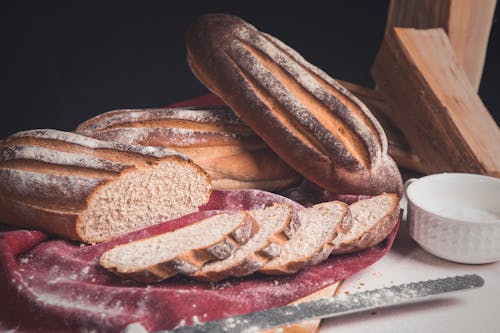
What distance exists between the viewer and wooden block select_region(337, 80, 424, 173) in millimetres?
2928

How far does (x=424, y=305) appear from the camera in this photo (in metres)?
1.85

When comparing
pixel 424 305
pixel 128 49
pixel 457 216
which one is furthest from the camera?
pixel 128 49

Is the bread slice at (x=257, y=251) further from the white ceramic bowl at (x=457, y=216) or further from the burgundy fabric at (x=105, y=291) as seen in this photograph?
the white ceramic bowl at (x=457, y=216)

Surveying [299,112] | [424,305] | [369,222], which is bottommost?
[424,305]

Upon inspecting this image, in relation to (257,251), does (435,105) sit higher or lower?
higher

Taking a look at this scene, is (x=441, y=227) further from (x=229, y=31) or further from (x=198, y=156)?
(x=229, y=31)

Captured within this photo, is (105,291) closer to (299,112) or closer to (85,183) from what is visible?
(85,183)

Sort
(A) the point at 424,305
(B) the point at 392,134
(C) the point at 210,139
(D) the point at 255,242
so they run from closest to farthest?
(A) the point at 424,305, (D) the point at 255,242, (C) the point at 210,139, (B) the point at 392,134

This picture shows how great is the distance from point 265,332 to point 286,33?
3.36 metres

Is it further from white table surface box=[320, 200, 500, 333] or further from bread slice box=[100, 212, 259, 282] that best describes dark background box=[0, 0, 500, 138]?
bread slice box=[100, 212, 259, 282]

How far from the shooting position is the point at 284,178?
8.87 feet

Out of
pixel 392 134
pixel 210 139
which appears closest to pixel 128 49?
pixel 210 139

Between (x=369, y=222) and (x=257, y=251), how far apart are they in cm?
50

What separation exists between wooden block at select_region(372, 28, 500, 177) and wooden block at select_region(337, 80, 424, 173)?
32 mm
